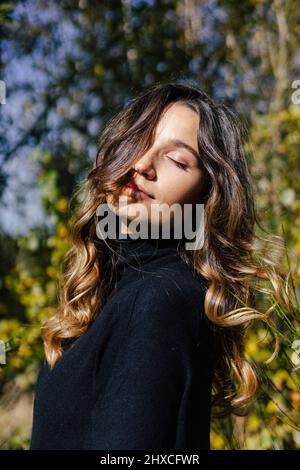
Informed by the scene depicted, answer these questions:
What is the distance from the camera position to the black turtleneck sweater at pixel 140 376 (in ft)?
3.60

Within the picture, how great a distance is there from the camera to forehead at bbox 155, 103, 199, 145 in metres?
1.42

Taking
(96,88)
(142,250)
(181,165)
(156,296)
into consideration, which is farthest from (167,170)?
(96,88)

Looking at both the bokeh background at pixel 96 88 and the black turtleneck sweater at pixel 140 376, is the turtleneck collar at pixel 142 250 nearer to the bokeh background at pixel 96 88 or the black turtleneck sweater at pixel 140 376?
the black turtleneck sweater at pixel 140 376

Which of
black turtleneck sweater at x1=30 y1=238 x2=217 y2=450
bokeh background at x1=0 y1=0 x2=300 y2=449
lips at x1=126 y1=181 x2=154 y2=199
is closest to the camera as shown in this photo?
black turtleneck sweater at x1=30 y1=238 x2=217 y2=450

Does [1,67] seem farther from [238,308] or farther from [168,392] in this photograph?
[168,392]

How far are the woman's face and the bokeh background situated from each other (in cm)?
190

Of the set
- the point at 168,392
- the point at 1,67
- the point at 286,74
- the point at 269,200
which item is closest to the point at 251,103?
the point at 286,74

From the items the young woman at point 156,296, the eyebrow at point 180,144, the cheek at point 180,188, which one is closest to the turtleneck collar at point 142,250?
the young woman at point 156,296

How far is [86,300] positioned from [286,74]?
3.20 meters

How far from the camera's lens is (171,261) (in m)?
1.42

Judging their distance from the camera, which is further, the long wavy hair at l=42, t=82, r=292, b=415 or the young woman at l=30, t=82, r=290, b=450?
the long wavy hair at l=42, t=82, r=292, b=415

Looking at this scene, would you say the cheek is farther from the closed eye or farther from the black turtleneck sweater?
the black turtleneck sweater

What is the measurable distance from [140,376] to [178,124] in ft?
2.09

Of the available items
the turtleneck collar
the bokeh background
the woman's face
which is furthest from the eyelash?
the bokeh background
